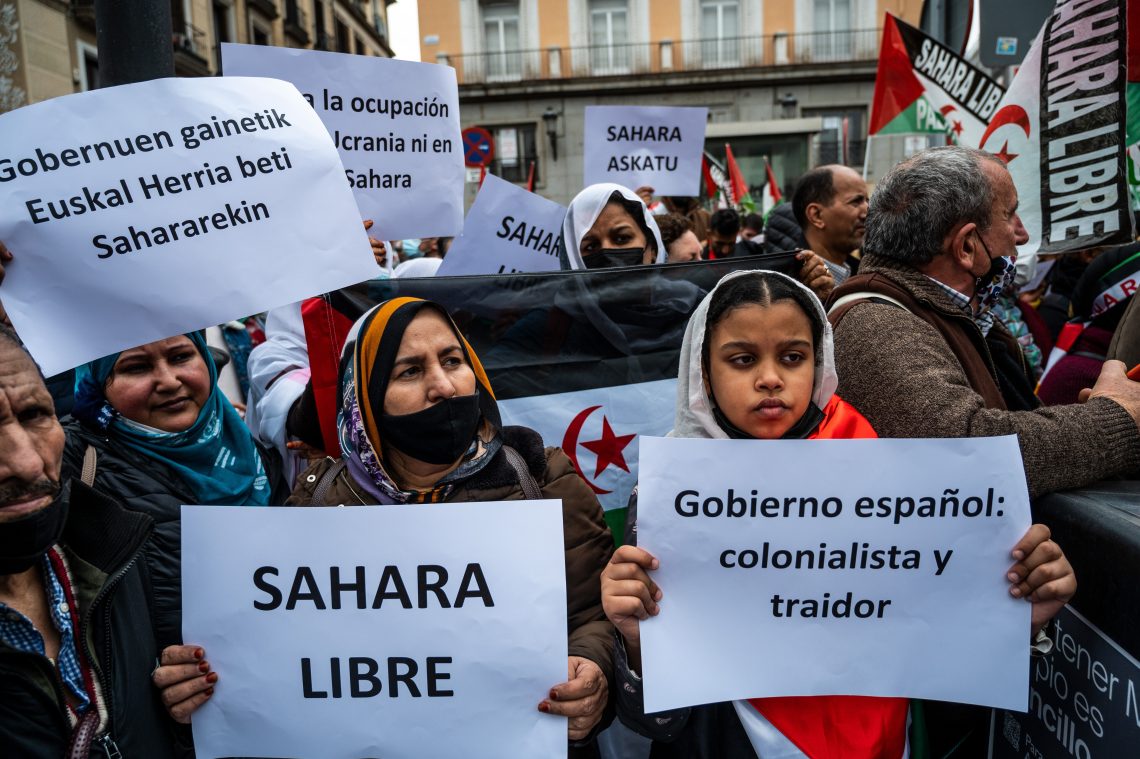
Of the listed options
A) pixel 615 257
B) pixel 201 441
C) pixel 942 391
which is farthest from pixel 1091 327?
pixel 201 441

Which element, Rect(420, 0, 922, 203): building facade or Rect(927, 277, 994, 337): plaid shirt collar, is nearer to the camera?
Rect(927, 277, 994, 337): plaid shirt collar

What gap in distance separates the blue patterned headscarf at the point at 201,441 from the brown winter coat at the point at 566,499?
0.43 meters

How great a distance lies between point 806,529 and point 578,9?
30.2 meters

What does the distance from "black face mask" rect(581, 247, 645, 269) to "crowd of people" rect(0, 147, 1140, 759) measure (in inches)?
49.7

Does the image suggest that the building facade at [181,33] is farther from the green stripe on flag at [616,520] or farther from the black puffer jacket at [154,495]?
the green stripe on flag at [616,520]

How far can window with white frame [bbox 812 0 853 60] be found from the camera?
1087 inches

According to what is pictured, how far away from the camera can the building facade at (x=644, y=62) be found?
27.3 m

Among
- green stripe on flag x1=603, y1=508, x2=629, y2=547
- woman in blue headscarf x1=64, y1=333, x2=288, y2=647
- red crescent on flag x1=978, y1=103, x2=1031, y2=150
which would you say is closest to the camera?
woman in blue headscarf x1=64, y1=333, x2=288, y2=647

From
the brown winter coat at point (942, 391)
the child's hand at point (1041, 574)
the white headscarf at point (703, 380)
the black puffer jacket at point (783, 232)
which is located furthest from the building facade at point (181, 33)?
the black puffer jacket at point (783, 232)

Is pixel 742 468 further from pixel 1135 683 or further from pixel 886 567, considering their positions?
pixel 1135 683

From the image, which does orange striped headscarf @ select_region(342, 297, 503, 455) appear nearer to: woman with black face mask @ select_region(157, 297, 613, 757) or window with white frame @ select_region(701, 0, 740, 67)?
woman with black face mask @ select_region(157, 297, 613, 757)

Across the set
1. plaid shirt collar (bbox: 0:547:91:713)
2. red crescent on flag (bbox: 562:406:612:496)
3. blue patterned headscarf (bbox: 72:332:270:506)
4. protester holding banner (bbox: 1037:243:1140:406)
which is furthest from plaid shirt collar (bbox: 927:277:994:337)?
plaid shirt collar (bbox: 0:547:91:713)

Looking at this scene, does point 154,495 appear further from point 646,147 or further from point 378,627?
point 646,147

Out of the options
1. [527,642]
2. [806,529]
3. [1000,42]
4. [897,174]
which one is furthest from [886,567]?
[1000,42]
